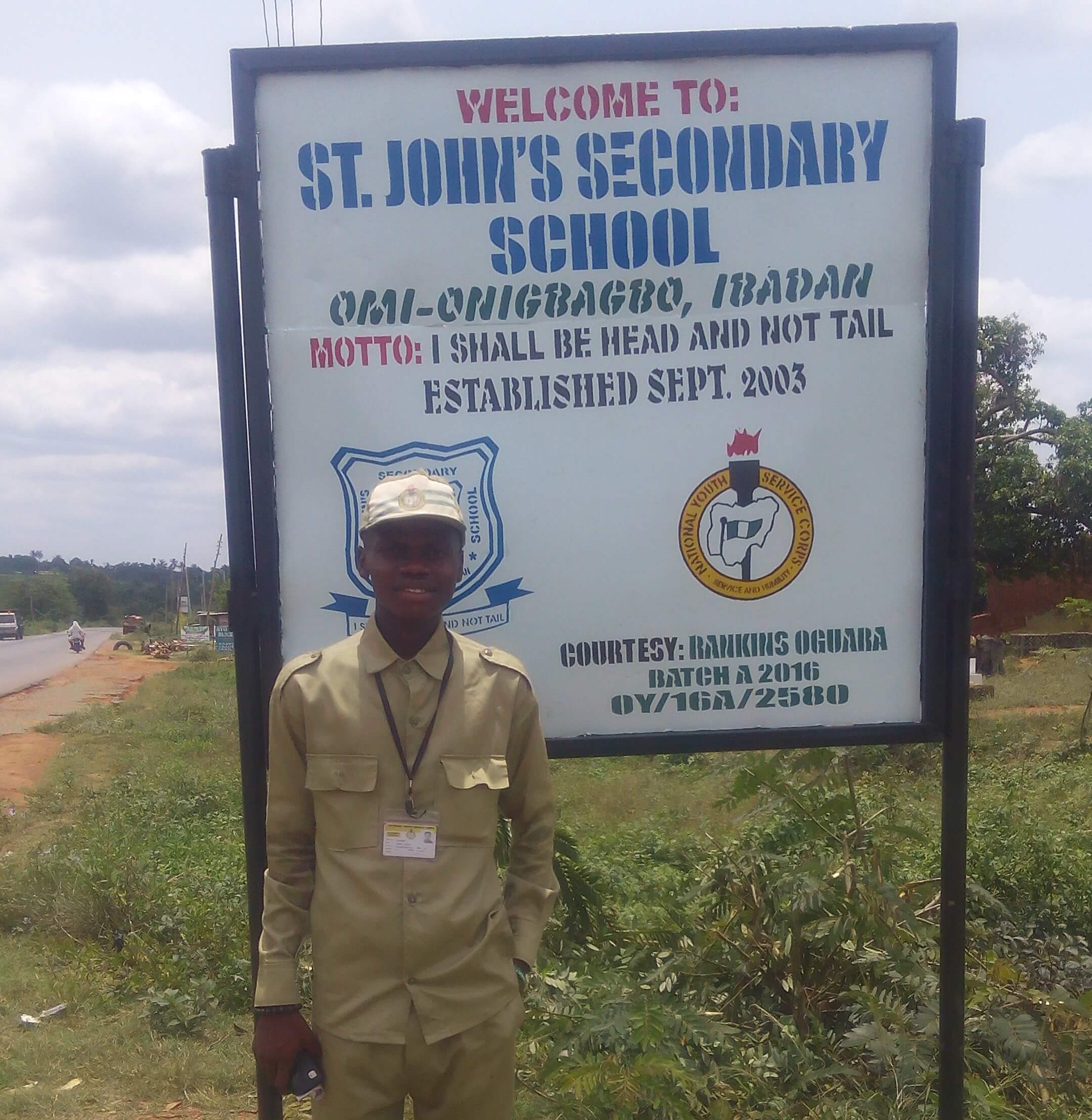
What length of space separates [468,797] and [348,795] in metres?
0.21

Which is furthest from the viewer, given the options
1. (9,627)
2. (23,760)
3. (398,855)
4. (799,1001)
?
(9,627)

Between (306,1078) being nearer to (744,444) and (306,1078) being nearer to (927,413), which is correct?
(744,444)

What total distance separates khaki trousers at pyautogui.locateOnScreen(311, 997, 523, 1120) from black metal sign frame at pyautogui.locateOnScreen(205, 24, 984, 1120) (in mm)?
356

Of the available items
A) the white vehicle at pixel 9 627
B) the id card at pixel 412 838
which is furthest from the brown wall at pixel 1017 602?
the white vehicle at pixel 9 627

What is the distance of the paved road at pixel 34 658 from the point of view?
28.1 meters

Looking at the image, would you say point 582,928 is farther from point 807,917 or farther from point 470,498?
point 470,498

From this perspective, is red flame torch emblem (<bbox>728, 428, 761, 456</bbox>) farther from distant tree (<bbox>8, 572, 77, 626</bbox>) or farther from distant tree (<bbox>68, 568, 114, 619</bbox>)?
distant tree (<bbox>68, 568, 114, 619</bbox>)

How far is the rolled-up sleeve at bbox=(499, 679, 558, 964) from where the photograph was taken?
201cm

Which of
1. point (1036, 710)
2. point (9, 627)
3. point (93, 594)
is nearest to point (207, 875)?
point (1036, 710)

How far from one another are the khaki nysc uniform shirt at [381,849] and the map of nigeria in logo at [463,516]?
1.14 ft

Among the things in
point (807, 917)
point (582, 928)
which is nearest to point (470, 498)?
point (582, 928)

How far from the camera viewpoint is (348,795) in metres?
1.90

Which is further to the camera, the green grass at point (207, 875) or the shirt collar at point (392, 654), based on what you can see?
the green grass at point (207, 875)

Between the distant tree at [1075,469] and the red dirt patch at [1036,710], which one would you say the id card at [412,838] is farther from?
the distant tree at [1075,469]
